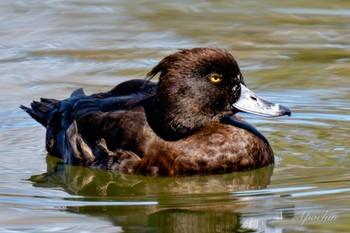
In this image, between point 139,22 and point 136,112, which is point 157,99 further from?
point 139,22

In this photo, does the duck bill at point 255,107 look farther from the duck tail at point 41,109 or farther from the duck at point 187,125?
the duck tail at point 41,109

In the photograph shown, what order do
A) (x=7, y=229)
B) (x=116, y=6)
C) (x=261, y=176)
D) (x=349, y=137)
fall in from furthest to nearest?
(x=116, y=6) < (x=349, y=137) < (x=261, y=176) < (x=7, y=229)

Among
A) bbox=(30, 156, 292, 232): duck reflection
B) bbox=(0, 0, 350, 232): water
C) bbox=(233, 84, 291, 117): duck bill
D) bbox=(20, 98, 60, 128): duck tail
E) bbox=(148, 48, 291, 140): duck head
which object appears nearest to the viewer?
bbox=(30, 156, 292, 232): duck reflection

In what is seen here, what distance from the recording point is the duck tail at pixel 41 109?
11203mm

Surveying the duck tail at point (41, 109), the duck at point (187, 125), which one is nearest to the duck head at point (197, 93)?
the duck at point (187, 125)

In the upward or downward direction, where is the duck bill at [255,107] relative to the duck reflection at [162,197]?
upward

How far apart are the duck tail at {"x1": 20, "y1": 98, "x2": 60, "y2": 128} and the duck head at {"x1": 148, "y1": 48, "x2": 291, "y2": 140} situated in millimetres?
1744

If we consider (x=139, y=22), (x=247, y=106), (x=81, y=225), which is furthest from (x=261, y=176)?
(x=139, y=22)

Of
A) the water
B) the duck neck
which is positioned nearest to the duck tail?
the water

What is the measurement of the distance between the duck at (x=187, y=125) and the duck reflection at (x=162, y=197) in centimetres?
12

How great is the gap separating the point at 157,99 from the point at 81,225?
2005 millimetres

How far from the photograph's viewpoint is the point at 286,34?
1495cm

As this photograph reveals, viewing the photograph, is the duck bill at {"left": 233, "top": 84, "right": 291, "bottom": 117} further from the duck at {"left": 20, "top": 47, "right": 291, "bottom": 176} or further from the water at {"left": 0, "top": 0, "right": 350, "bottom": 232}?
the water at {"left": 0, "top": 0, "right": 350, "bottom": 232}

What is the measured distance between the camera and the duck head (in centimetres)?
966
